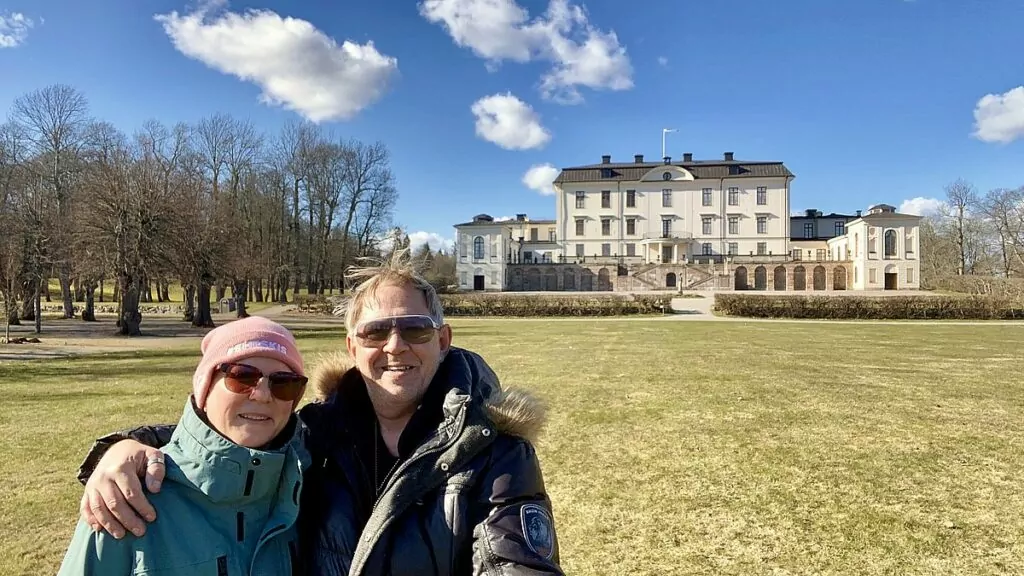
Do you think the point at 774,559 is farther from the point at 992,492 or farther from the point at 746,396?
the point at 746,396

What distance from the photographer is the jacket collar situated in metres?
1.54

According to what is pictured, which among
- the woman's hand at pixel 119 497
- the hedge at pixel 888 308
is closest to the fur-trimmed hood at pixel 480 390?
the woman's hand at pixel 119 497

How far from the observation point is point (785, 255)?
221 feet

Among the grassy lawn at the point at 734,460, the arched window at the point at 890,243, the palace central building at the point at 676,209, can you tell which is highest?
the palace central building at the point at 676,209

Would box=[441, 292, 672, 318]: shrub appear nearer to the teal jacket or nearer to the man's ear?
the man's ear

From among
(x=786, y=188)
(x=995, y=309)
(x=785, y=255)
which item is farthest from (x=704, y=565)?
(x=786, y=188)

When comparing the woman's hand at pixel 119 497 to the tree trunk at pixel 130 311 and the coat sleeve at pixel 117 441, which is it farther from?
the tree trunk at pixel 130 311

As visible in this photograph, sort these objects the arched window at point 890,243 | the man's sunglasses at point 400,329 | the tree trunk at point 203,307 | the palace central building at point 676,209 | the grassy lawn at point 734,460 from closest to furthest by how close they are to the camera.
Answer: the man's sunglasses at point 400,329 → the grassy lawn at point 734,460 → the tree trunk at point 203,307 → the arched window at point 890,243 → the palace central building at point 676,209

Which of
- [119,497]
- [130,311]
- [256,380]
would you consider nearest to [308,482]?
[256,380]

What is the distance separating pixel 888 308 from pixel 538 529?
37.6 meters

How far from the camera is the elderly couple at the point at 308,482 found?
1505 millimetres

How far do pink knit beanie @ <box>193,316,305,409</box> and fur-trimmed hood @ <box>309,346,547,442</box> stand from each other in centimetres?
31

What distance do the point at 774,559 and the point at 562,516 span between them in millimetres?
1666

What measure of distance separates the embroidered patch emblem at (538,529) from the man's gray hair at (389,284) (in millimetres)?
718
